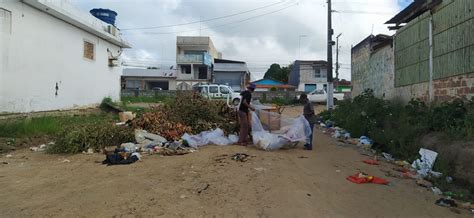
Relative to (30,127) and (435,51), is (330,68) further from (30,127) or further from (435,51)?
(30,127)

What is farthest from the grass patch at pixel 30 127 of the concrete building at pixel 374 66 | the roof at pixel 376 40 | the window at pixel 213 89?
the window at pixel 213 89

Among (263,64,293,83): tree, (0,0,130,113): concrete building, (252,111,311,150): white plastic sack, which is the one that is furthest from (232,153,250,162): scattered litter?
(263,64,293,83): tree

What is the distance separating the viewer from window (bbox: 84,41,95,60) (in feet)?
54.2

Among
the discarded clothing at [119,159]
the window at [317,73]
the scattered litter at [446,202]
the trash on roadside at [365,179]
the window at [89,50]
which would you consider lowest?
the scattered litter at [446,202]

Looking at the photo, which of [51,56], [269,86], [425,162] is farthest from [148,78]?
[425,162]

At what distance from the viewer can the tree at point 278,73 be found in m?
65.1

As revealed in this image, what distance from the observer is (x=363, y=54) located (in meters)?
17.0

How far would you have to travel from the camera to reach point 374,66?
14.9m

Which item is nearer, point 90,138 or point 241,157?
point 241,157

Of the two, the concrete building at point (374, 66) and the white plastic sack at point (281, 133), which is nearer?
the white plastic sack at point (281, 133)

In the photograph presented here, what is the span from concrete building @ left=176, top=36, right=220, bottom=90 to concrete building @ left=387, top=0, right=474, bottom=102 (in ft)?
133

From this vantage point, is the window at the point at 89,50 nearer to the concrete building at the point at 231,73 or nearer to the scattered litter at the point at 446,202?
the scattered litter at the point at 446,202

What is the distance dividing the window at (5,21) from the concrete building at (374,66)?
1176 cm

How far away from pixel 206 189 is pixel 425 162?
13.7 ft
